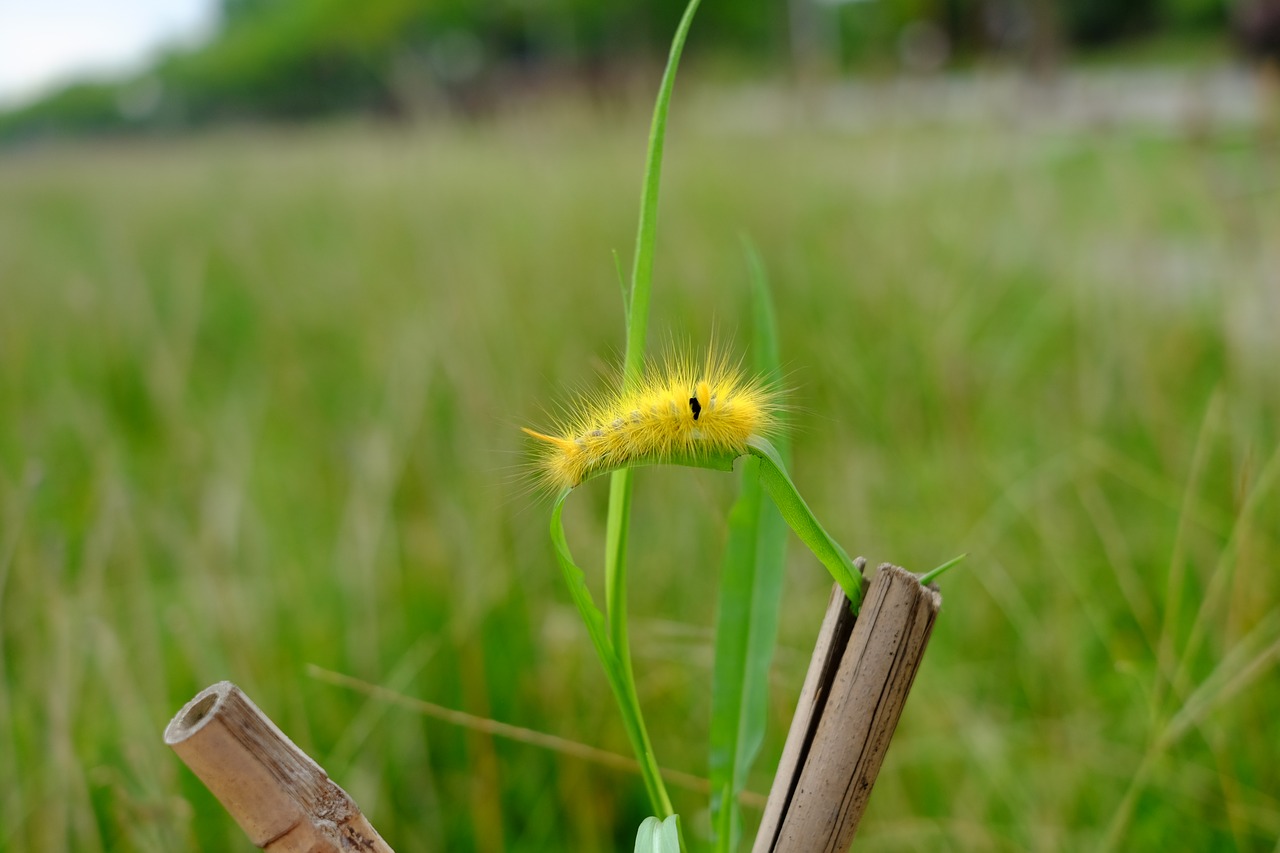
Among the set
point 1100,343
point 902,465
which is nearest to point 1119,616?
point 902,465

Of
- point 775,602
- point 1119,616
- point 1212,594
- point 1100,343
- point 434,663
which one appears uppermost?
point 775,602

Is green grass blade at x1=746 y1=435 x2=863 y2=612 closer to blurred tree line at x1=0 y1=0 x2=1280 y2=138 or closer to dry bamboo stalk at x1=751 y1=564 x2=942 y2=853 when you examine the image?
dry bamboo stalk at x1=751 y1=564 x2=942 y2=853

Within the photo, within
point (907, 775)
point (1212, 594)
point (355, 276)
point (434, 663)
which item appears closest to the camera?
point (1212, 594)

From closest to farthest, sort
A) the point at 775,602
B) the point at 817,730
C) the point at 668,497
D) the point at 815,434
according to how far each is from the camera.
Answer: the point at 817,730 → the point at 775,602 → the point at 668,497 → the point at 815,434

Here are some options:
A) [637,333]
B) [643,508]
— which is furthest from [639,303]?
[643,508]

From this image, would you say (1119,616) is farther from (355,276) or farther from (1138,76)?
(1138,76)

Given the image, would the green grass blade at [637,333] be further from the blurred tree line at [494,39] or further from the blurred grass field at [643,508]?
the blurred tree line at [494,39]

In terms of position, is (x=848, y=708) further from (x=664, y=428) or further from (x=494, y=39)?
(x=494, y=39)
